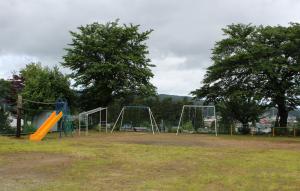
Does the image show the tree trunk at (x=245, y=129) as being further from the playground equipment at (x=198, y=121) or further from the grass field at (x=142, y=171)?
the grass field at (x=142, y=171)

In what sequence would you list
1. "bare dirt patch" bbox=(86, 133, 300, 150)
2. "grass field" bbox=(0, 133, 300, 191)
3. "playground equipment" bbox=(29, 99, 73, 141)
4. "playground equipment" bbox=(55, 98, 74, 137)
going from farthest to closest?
1. "playground equipment" bbox=(55, 98, 74, 137)
2. "playground equipment" bbox=(29, 99, 73, 141)
3. "bare dirt patch" bbox=(86, 133, 300, 150)
4. "grass field" bbox=(0, 133, 300, 191)

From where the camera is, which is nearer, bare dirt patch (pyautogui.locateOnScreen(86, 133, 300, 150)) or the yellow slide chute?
bare dirt patch (pyautogui.locateOnScreen(86, 133, 300, 150))

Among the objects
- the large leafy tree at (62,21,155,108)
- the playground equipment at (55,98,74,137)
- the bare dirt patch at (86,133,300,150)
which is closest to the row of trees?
the large leafy tree at (62,21,155,108)

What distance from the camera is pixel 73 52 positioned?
3988cm

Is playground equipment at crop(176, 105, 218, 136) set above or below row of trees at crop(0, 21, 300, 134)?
below

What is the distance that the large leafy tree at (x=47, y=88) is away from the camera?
1407 inches

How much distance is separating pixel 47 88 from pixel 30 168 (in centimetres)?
2441

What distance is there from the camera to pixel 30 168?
1246cm

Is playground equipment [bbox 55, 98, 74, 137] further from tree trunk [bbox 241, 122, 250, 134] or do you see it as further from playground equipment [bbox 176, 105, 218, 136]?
tree trunk [bbox 241, 122, 250, 134]

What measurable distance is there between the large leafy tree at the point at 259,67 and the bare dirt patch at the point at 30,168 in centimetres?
2389

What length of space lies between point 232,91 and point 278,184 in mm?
28873

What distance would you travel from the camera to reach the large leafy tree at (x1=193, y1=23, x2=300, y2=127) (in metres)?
36.4

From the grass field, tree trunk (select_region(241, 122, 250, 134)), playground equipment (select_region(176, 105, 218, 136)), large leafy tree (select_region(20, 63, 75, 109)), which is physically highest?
large leafy tree (select_region(20, 63, 75, 109))

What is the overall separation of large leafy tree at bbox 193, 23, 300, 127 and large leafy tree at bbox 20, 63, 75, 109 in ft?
37.8
